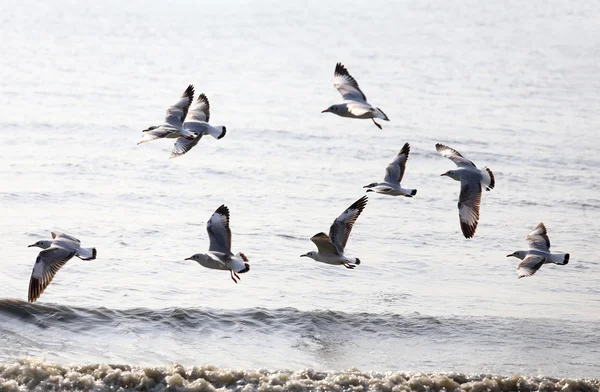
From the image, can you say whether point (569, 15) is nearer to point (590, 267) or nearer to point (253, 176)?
point (253, 176)

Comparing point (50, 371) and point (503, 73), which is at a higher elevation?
point (503, 73)

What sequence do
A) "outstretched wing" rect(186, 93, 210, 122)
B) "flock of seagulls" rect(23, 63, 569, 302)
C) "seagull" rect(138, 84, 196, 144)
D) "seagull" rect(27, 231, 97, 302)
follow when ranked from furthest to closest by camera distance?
"outstretched wing" rect(186, 93, 210, 122) < "seagull" rect(138, 84, 196, 144) < "flock of seagulls" rect(23, 63, 569, 302) < "seagull" rect(27, 231, 97, 302)

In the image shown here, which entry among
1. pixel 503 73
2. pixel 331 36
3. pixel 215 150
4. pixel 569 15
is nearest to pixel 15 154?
pixel 215 150

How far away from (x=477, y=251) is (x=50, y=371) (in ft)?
26.1

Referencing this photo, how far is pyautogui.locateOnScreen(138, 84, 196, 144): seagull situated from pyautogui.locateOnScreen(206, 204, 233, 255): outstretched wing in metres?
A: 1.07

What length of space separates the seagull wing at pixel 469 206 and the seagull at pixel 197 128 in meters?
2.95

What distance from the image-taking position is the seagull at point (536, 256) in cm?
1137

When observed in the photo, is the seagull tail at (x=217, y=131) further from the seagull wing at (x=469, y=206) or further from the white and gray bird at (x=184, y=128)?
the seagull wing at (x=469, y=206)

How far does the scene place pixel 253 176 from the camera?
19.8 meters

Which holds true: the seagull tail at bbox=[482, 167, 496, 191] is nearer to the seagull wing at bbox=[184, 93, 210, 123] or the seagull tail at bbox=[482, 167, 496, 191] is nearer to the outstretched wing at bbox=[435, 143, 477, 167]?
the outstretched wing at bbox=[435, 143, 477, 167]

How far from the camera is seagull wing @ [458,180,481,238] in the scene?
11.5 m

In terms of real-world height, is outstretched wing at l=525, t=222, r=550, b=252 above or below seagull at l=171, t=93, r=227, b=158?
below

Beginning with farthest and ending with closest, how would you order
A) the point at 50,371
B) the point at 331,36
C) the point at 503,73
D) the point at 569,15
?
the point at 569,15, the point at 331,36, the point at 503,73, the point at 50,371

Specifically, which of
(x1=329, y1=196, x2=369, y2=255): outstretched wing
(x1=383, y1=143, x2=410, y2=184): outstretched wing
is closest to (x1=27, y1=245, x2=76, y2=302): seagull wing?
(x1=329, y1=196, x2=369, y2=255): outstretched wing
